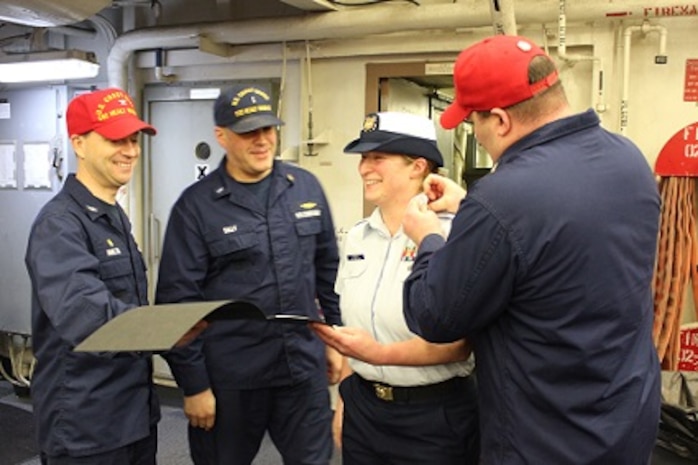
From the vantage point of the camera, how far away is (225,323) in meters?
2.21

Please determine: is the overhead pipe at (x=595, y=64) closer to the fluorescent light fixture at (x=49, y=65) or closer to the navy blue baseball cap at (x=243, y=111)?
the navy blue baseball cap at (x=243, y=111)

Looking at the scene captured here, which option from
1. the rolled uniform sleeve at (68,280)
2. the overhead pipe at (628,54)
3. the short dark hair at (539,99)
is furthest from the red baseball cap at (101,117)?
the overhead pipe at (628,54)

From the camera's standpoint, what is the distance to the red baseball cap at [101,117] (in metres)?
1.91

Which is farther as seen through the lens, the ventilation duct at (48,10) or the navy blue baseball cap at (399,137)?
the ventilation duct at (48,10)

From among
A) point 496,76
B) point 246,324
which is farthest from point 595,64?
point 496,76

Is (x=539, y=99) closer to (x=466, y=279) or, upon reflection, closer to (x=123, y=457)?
(x=466, y=279)

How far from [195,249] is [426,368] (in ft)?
2.90

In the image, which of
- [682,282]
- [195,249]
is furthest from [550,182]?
[682,282]

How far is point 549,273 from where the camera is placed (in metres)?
1.25

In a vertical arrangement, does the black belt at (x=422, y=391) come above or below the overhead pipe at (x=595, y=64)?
below

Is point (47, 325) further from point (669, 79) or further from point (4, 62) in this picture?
point (669, 79)

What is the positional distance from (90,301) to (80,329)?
74 mm

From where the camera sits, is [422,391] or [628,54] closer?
[422,391]

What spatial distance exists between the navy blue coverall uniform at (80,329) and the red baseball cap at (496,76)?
105 cm
